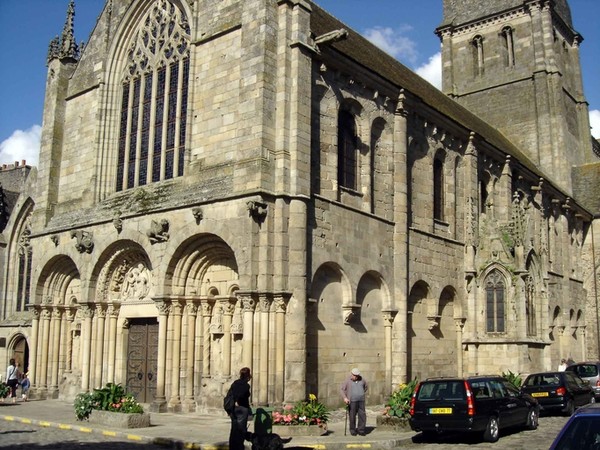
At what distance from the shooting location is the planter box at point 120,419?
50.8ft

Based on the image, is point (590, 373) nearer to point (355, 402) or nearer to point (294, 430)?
point (355, 402)

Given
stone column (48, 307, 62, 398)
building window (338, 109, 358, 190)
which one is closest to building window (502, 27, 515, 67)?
building window (338, 109, 358, 190)

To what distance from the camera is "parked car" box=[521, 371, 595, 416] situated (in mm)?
19453

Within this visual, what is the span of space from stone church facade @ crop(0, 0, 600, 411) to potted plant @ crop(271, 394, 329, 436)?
2353 mm

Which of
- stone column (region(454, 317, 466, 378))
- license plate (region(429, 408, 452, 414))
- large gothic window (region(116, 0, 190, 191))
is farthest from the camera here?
stone column (region(454, 317, 466, 378))

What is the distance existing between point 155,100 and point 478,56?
25.7 m

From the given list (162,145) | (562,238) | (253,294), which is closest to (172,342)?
(253,294)

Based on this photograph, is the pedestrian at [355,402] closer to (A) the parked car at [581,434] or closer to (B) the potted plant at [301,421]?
(B) the potted plant at [301,421]

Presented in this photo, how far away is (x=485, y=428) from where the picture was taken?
14383 millimetres

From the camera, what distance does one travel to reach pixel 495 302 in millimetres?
26500

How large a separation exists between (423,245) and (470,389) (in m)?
10.4

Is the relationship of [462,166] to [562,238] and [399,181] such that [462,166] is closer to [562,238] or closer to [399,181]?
[399,181]

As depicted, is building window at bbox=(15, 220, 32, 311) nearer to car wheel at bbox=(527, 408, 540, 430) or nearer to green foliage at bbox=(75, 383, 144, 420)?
green foliage at bbox=(75, 383, 144, 420)

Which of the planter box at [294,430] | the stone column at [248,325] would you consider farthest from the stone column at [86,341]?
the planter box at [294,430]
